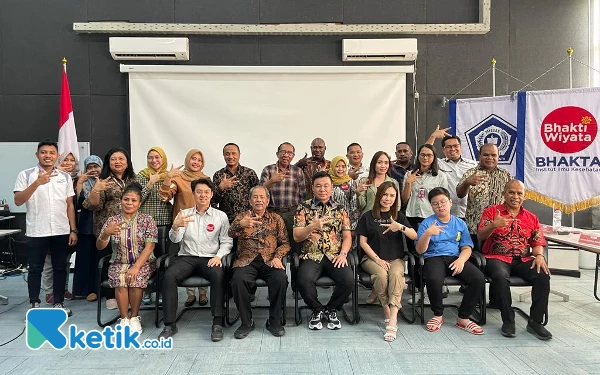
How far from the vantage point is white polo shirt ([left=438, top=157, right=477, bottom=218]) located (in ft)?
11.6

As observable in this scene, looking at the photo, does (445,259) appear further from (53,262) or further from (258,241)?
(53,262)

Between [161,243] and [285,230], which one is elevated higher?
[285,230]

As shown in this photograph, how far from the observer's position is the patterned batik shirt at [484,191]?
333 centimetres

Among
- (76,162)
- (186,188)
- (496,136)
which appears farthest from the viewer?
(496,136)

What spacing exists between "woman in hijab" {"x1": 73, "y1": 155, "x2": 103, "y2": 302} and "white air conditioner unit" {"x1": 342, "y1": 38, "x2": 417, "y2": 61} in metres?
3.13

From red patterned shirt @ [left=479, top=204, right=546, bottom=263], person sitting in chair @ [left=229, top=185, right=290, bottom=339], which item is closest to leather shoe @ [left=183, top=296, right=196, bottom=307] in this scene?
person sitting in chair @ [left=229, top=185, right=290, bottom=339]

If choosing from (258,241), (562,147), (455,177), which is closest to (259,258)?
(258,241)

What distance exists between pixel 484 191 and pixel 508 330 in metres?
1.11

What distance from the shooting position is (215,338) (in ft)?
9.12

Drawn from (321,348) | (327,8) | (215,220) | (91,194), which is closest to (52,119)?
(91,194)

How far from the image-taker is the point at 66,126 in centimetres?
472

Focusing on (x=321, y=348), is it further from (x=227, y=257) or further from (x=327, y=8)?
(x=327, y=8)

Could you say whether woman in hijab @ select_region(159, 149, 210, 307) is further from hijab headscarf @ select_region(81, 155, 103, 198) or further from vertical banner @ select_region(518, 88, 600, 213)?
vertical banner @ select_region(518, 88, 600, 213)

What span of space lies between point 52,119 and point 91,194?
246 cm
